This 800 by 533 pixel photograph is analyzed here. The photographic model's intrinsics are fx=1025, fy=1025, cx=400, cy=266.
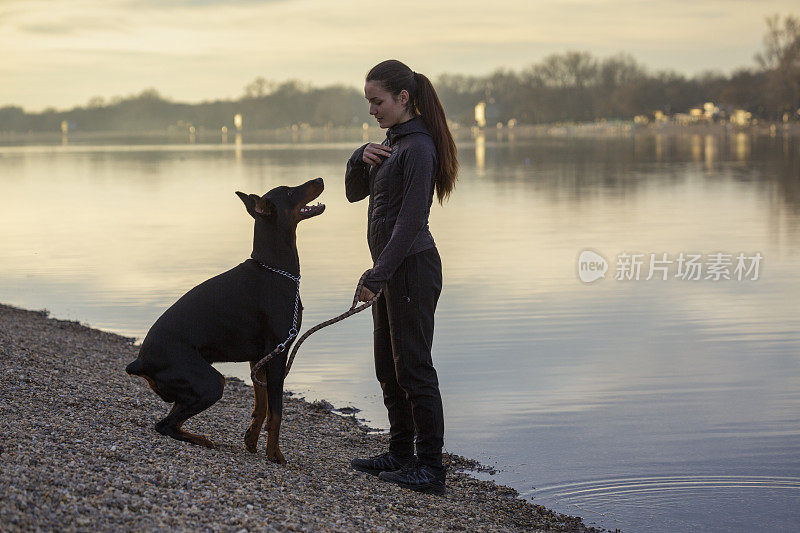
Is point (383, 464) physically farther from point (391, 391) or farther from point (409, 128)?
point (409, 128)

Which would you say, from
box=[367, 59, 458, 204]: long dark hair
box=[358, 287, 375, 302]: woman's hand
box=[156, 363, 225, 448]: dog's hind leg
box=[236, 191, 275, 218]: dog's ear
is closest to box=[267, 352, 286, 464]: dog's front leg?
box=[156, 363, 225, 448]: dog's hind leg

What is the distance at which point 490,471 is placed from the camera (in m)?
6.82

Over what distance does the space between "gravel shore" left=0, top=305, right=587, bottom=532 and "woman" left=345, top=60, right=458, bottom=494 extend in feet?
1.52

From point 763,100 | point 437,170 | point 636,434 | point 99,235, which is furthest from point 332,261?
point 763,100

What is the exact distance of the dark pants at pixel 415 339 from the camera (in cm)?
565

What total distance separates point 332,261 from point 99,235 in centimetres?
741

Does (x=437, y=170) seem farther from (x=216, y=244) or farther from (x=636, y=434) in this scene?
(x=216, y=244)

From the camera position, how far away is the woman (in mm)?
5488

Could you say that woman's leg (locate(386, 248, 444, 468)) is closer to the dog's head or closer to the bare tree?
the dog's head

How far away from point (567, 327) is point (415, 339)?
19.4 ft

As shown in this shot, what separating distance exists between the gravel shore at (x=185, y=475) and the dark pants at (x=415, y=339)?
0.41m

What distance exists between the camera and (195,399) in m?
5.62

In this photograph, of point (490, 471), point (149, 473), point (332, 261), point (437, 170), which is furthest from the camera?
point (332, 261)

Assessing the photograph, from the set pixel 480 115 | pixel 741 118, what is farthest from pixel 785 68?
pixel 480 115
